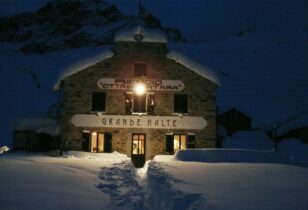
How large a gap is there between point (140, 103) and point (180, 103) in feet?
8.59

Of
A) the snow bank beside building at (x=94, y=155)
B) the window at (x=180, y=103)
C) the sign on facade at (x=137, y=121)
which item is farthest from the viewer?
the window at (x=180, y=103)

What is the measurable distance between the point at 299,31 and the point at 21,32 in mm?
72430

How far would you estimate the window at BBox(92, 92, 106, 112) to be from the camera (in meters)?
27.6

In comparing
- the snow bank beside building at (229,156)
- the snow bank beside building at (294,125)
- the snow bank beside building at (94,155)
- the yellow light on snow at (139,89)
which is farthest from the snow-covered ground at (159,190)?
the snow bank beside building at (294,125)

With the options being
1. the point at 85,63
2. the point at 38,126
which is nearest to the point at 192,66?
the point at 85,63

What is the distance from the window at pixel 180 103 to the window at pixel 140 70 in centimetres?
254

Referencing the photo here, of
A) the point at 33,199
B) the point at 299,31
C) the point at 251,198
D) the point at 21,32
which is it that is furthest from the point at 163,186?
the point at 21,32

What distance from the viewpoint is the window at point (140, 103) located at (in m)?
27.7

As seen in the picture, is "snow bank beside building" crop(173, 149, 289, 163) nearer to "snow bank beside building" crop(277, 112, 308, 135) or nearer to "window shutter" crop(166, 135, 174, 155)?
"window shutter" crop(166, 135, 174, 155)

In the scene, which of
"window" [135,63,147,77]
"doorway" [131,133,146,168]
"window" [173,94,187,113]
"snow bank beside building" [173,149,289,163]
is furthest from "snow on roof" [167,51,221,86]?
"snow bank beside building" [173,149,289,163]

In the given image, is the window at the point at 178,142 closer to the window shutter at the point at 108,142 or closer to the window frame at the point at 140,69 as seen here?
the window shutter at the point at 108,142

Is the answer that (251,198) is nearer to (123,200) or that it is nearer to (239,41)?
(123,200)

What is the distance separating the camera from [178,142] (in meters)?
27.7

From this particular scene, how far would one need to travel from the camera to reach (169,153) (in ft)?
90.0
